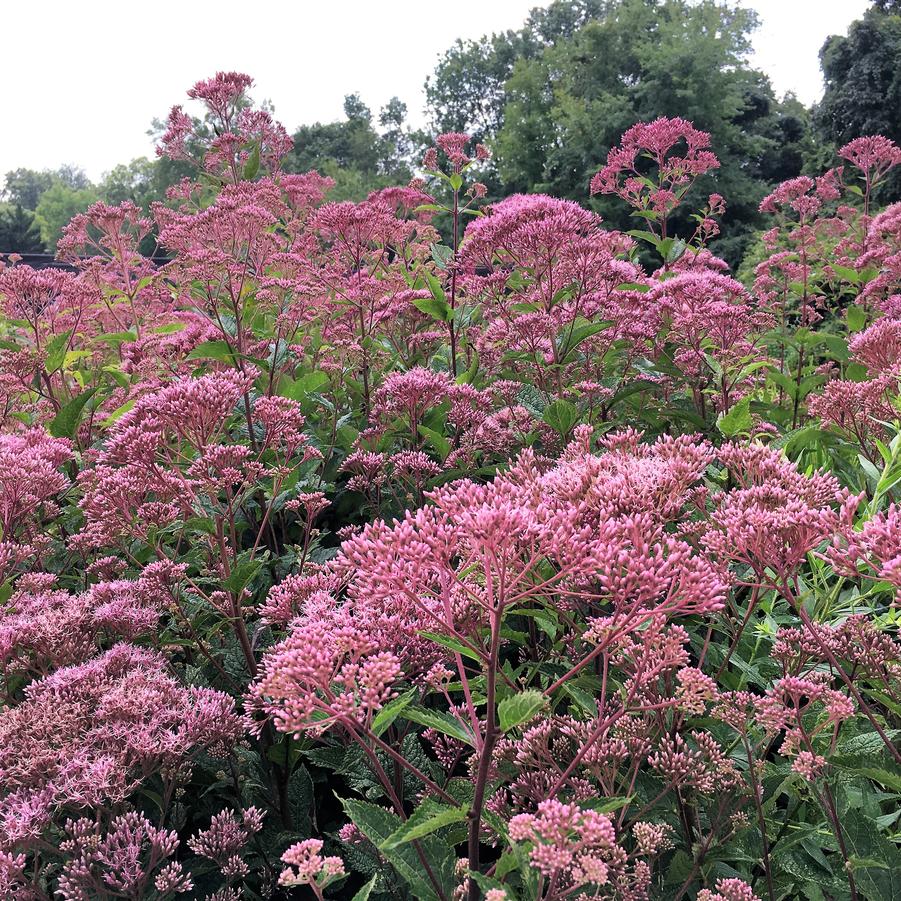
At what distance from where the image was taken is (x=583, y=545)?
4.23 ft

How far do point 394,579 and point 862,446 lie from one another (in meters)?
Result: 2.41

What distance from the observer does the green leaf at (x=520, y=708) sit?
116 centimetres

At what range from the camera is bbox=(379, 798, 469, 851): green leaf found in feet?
3.59

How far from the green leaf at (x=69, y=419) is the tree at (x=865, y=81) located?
1012 inches

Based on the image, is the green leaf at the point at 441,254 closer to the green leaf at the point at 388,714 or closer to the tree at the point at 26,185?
the green leaf at the point at 388,714

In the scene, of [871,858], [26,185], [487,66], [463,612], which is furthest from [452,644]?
[26,185]

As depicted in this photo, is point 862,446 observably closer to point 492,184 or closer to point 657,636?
point 657,636

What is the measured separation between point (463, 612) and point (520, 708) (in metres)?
0.32

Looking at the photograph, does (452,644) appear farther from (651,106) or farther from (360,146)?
(360,146)

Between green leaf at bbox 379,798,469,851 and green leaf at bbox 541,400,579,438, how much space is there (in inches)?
77.9

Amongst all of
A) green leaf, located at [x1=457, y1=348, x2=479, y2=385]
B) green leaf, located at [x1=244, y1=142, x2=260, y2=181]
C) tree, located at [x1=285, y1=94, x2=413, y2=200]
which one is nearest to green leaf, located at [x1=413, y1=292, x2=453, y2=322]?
green leaf, located at [x1=457, y1=348, x2=479, y2=385]

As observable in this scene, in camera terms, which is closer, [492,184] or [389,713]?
[389,713]

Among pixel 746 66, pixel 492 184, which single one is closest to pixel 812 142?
pixel 746 66

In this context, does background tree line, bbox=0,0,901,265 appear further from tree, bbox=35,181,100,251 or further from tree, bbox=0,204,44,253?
tree, bbox=35,181,100,251
